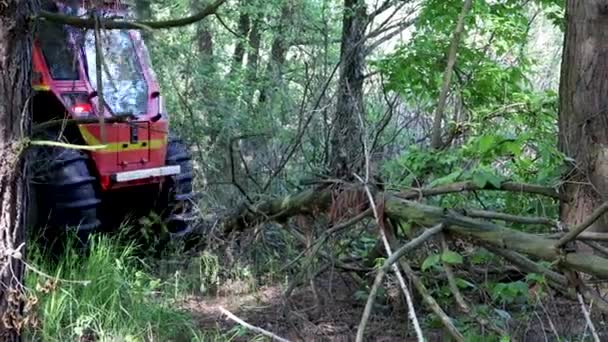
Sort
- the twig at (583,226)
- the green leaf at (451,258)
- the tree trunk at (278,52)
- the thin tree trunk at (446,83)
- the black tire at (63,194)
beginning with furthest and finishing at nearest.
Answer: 1. the tree trunk at (278,52)
2. the black tire at (63,194)
3. the thin tree trunk at (446,83)
4. the green leaf at (451,258)
5. the twig at (583,226)

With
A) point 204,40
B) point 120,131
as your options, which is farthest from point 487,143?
point 204,40

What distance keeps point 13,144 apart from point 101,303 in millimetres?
1550

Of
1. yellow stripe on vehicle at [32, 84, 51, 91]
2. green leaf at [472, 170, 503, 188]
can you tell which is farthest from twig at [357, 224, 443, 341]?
yellow stripe on vehicle at [32, 84, 51, 91]

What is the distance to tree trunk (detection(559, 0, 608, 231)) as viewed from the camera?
4.39 metres

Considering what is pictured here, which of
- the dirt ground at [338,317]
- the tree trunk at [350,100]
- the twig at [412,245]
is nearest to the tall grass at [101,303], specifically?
the dirt ground at [338,317]

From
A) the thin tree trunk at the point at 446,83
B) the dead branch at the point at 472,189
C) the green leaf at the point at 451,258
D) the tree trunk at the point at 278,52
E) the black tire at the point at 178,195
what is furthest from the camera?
the tree trunk at the point at 278,52

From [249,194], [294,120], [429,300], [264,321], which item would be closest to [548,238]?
[429,300]

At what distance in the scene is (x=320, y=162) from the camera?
6699mm

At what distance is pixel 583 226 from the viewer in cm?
308

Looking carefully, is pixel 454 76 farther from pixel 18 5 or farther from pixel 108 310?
pixel 18 5

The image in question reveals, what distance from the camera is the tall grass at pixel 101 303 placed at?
4230 millimetres

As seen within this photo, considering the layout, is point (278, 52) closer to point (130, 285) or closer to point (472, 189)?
point (130, 285)

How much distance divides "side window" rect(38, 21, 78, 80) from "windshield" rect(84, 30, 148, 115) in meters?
0.15

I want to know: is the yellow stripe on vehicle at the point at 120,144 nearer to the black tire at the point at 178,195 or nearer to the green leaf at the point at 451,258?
the black tire at the point at 178,195
